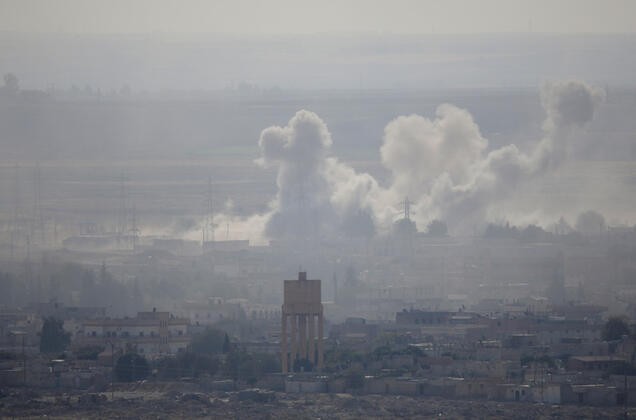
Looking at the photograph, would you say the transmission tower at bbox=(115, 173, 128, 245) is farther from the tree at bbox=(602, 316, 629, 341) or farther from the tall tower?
the tall tower

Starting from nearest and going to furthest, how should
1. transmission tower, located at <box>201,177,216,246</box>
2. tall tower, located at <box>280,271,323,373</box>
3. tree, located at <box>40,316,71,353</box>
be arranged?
tall tower, located at <box>280,271,323,373</box> → tree, located at <box>40,316,71,353</box> → transmission tower, located at <box>201,177,216,246</box>

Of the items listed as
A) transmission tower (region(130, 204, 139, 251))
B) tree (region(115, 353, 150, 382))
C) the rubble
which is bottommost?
the rubble

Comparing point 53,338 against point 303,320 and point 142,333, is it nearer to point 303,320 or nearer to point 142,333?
point 142,333

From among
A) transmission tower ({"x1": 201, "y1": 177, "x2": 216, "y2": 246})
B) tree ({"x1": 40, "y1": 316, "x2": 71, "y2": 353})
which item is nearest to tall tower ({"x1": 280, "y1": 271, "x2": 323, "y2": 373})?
tree ({"x1": 40, "y1": 316, "x2": 71, "y2": 353})

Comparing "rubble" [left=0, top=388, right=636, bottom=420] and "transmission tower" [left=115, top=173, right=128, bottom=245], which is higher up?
"transmission tower" [left=115, top=173, right=128, bottom=245]

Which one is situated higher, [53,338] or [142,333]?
[142,333]

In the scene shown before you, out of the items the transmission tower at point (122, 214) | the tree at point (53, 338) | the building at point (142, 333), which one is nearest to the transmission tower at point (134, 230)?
the transmission tower at point (122, 214)

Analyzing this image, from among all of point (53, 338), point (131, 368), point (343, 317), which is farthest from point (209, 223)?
point (131, 368)
